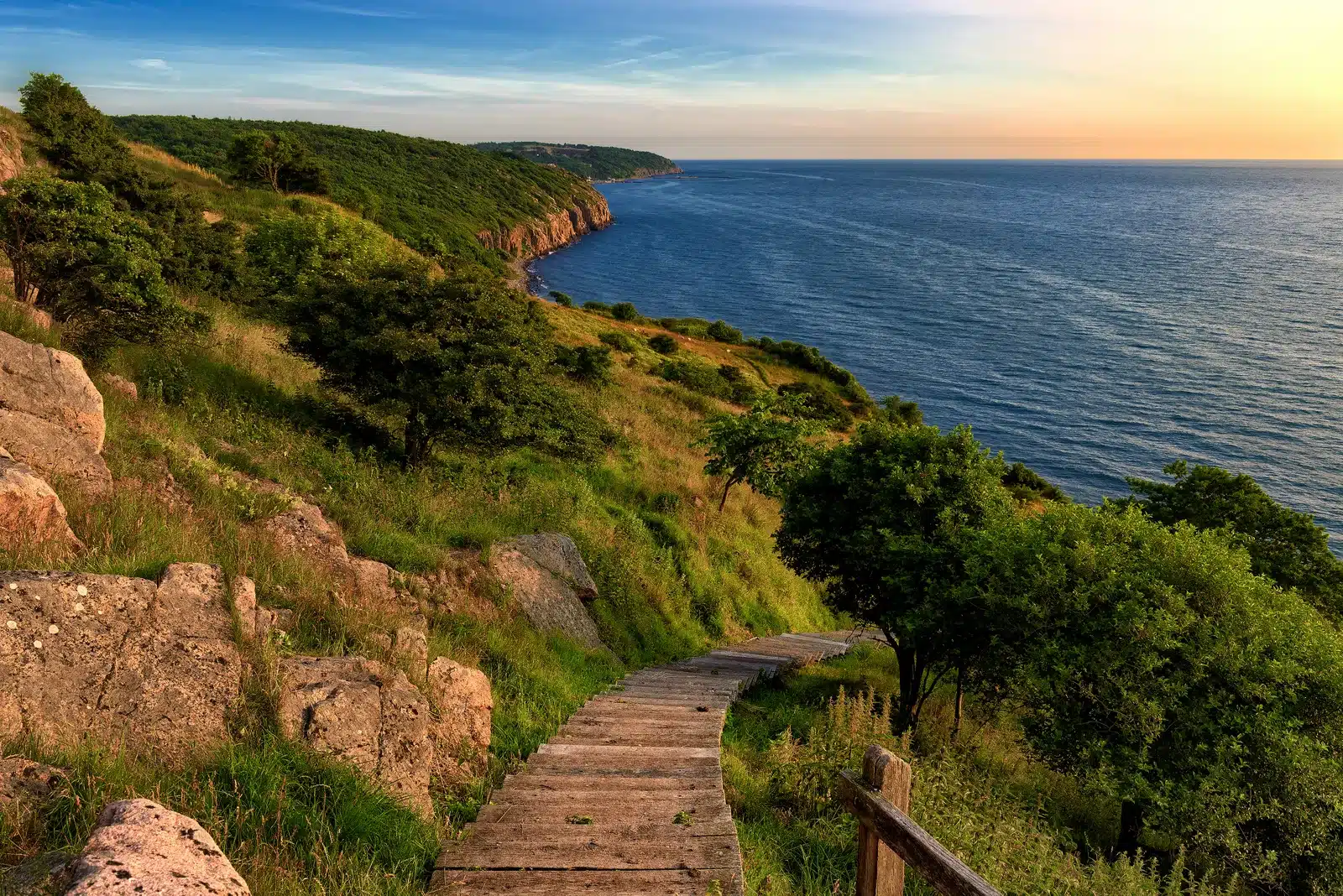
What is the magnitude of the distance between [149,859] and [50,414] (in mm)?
7410

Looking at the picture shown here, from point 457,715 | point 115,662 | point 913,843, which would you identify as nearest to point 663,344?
point 457,715

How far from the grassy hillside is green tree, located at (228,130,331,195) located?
6.24 metres

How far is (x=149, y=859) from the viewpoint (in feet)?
9.60

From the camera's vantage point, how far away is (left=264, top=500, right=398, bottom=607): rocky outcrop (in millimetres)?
8531

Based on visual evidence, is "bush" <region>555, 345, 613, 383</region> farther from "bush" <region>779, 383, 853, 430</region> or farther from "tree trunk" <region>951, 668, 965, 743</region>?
"tree trunk" <region>951, 668, 965, 743</region>

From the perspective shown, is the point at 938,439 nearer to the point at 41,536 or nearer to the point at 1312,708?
the point at 1312,708

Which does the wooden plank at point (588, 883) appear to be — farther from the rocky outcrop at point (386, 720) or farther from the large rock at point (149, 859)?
the large rock at point (149, 859)

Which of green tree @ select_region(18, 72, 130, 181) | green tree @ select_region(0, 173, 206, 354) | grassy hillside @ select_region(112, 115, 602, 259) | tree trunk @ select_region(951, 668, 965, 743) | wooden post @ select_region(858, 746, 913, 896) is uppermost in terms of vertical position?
grassy hillside @ select_region(112, 115, 602, 259)

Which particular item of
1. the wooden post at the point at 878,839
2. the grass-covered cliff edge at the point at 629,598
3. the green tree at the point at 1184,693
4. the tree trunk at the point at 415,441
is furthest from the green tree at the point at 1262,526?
the tree trunk at the point at 415,441

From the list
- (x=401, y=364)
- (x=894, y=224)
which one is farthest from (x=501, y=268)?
(x=894, y=224)

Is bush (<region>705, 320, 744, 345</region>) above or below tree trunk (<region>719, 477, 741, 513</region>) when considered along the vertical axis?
above

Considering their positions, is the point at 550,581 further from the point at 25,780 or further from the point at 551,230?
the point at 551,230

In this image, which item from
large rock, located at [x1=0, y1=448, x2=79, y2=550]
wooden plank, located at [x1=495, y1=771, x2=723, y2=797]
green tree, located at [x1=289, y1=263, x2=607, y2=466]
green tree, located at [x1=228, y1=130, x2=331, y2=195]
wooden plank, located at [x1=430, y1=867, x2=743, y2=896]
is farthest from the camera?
green tree, located at [x1=228, y1=130, x2=331, y2=195]

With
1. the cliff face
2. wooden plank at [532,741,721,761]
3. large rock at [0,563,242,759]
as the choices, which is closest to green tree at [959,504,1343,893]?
wooden plank at [532,741,721,761]
